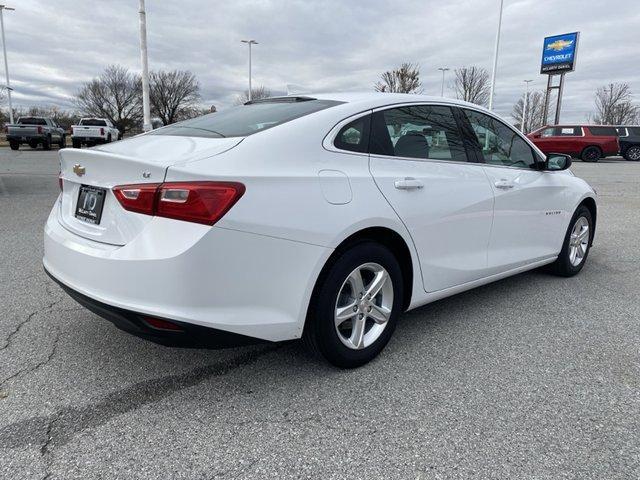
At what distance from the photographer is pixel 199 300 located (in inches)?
89.0

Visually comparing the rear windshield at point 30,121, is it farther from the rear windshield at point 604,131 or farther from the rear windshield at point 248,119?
the rear windshield at point 604,131

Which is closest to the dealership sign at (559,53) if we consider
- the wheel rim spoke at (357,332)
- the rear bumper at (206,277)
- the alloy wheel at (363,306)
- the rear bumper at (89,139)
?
the rear bumper at (89,139)

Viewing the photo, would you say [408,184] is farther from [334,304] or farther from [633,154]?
[633,154]

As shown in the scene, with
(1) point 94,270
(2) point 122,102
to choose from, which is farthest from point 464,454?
(2) point 122,102

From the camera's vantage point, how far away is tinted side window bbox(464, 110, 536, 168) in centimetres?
379

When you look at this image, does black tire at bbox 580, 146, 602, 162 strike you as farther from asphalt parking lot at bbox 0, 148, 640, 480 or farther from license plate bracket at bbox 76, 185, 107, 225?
license plate bracket at bbox 76, 185, 107, 225

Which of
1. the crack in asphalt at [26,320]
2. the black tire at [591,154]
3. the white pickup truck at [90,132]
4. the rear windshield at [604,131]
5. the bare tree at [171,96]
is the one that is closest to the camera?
the crack in asphalt at [26,320]

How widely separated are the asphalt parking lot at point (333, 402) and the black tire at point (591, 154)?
2421 cm

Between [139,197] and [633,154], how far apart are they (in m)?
30.1

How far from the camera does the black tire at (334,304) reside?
2.63 m

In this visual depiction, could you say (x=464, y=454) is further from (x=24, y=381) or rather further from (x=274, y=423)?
(x=24, y=381)

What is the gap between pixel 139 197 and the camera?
2338 millimetres

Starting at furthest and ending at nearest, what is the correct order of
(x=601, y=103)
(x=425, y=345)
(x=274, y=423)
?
(x=601, y=103), (x=425, y=345), (x=274, y=423)

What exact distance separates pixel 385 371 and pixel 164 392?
1231 millimetres
